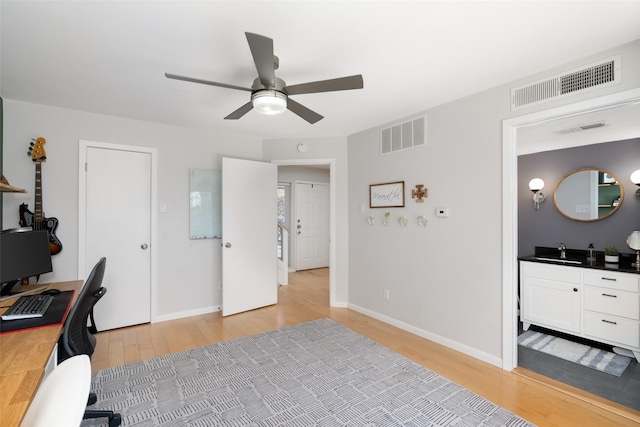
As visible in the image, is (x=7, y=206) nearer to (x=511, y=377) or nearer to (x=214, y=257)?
(x=214, y=257)

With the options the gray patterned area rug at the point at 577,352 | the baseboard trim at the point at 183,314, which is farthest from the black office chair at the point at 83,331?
the gray patterned area rug at the point at 577,352

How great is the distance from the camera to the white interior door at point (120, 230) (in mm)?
3154

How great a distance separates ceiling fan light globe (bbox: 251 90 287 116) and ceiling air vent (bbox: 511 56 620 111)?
1.90m

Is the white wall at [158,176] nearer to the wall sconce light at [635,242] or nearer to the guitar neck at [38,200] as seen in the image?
the guitar neck at [38,200]

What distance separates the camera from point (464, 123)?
271 cm

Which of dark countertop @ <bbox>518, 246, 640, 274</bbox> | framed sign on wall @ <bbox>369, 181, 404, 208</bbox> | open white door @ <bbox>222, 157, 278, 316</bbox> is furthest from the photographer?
open white door @ <bbox>222, 157, 278, 316</bbox>

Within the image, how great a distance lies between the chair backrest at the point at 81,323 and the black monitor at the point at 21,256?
62 centimetres

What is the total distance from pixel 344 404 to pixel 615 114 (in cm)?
341

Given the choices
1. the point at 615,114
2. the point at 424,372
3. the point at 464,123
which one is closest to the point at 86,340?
the point at 424,372

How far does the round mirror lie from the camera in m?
3.23

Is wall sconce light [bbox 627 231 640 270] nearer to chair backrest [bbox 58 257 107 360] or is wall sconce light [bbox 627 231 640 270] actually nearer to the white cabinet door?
the white cabinet door

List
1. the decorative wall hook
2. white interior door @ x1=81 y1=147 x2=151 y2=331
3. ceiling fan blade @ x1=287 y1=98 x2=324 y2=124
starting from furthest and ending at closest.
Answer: white interior door @ x1=81 y1=147 x2=151 y2=331 → the decorative wall hook → ceiling fan blade @ x1=287 y1=98 x2=324 y2=124

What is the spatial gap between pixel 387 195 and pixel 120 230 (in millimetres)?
3100

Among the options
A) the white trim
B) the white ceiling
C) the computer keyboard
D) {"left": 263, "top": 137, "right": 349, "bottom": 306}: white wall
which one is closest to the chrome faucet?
the white trim
